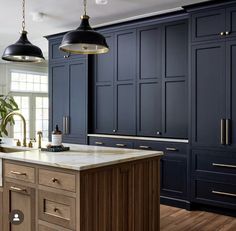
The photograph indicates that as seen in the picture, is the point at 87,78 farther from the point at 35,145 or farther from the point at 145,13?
the point at 35,145

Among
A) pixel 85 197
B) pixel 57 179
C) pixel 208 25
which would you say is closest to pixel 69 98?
pixel 208 25

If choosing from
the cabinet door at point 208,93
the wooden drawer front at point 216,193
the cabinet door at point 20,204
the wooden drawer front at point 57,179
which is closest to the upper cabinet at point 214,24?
the cabinet door at point 208,93

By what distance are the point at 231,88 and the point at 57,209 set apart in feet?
8.16

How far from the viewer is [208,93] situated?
3.88 meters

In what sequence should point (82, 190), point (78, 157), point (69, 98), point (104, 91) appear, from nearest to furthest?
point (82, 190) → point (78, 157) → point (104, 91) → point (69, 98)

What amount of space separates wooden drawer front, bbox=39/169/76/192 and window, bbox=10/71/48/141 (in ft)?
17.9

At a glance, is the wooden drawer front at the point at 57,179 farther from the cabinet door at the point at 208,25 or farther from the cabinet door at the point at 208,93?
the cabinet door at the point at 208,25

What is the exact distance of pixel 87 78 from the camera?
5.21 m

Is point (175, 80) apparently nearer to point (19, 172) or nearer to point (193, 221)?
point (193, 221)

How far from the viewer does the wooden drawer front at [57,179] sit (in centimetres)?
217

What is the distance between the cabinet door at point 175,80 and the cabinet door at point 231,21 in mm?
602

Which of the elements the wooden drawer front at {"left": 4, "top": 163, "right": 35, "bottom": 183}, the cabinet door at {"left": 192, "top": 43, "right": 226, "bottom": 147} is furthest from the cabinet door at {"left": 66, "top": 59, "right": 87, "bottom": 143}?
the wooden drawer front at {"left": 4, "top": 163, "right": 35, "bottom": 183}

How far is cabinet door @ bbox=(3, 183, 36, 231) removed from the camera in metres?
2.47

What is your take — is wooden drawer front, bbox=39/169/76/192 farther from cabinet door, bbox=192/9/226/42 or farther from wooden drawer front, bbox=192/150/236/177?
cabinet door, bbox=192/9/226/42
